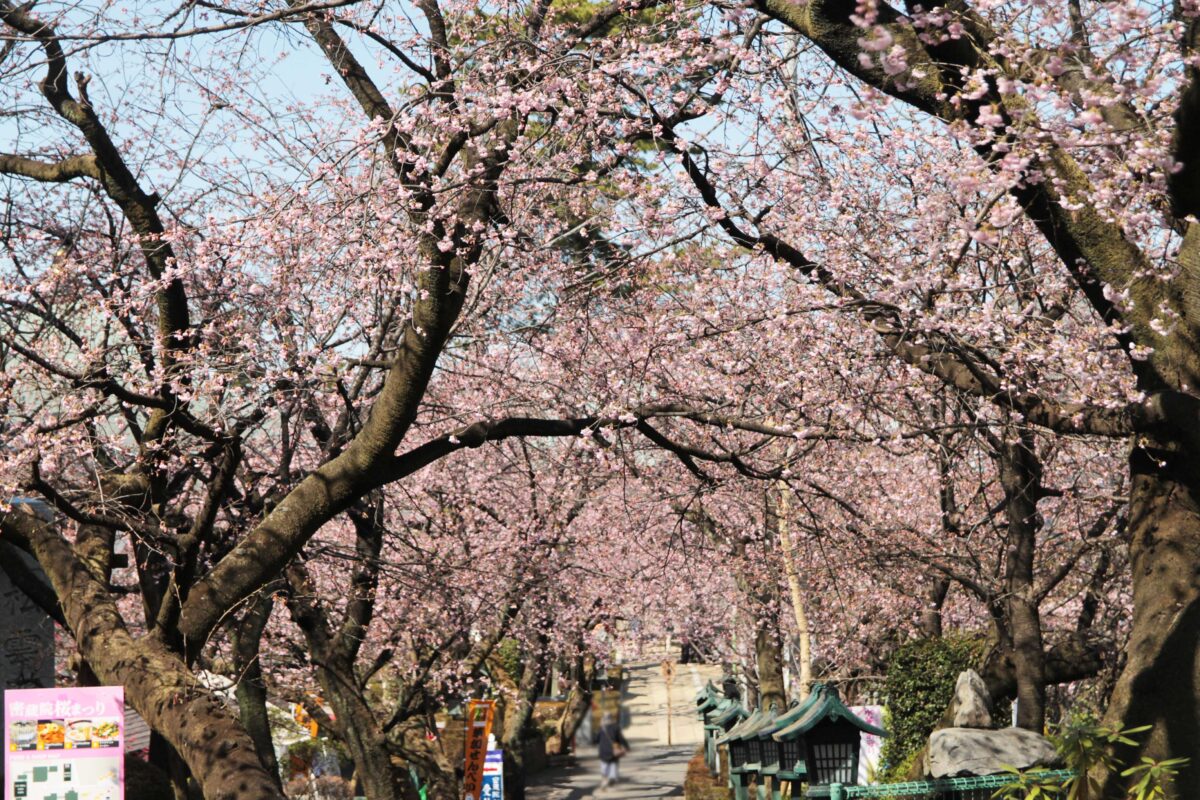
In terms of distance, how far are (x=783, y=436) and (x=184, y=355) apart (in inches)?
158

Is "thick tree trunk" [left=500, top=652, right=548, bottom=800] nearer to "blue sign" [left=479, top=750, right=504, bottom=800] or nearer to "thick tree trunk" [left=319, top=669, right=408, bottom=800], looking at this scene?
"blue sign" [left=479, top=750, right=504, bottom=800]

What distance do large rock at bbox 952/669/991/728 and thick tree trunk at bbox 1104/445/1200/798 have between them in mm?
3404

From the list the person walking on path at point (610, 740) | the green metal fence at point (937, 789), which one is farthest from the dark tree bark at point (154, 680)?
the green metal fence at point (937, 789)

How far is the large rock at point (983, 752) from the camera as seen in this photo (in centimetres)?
882

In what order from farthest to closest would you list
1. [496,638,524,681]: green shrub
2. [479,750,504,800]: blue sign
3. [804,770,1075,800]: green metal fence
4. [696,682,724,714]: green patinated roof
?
[496,638,524,681]: green shrub
[696,682,724,714]: green patinated roof
[479,750,504,800]: blue sign
[804,770,1075,800]: green metal fence

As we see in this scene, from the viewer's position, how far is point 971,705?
32.9 ft

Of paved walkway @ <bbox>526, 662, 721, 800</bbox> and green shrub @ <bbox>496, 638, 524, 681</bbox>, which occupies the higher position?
green shrub @ <bbox>496, 638, 524, 681</bbox>

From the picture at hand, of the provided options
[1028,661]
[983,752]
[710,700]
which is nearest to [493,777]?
[1028,661]

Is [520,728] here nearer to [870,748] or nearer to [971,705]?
[870,748]

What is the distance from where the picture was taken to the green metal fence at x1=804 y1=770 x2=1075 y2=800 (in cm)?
817

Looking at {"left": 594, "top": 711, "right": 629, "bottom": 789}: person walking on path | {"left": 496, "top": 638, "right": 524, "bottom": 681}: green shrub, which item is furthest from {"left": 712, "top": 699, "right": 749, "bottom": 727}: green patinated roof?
{"left": 594, "top": 711, "right": 629, "bottom": 789}: person walking on path

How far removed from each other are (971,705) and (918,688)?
737 centimetres

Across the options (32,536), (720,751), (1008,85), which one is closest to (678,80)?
(1008,85)

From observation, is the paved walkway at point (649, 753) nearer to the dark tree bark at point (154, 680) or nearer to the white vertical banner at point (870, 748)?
the dark tree bark at point (154, 680)
